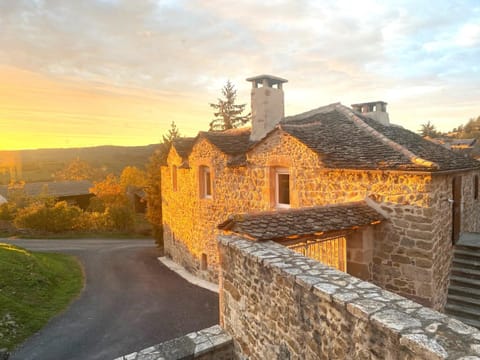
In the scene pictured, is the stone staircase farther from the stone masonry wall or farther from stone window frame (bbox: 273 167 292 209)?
stone window frame (bbox: 273 167 292 209)

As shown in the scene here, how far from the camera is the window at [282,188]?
11059mm

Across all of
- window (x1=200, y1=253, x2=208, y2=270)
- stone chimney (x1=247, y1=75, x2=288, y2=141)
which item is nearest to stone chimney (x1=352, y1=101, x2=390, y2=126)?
A: stone chimney (x1=247, y1=75, x2=288, y2=141)

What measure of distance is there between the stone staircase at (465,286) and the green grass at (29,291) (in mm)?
12292

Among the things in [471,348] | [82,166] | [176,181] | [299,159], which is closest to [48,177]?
[82,166]

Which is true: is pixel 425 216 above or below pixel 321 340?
above

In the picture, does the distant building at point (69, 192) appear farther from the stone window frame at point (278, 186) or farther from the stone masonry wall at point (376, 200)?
the stone window frame at point (278, 186)

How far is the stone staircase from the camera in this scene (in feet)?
24.5

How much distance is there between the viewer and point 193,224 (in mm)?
16141

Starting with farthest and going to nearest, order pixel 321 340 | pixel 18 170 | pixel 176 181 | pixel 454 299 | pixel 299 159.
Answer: pixel 18 170
pixel 176 181
pixel 299 159
pixel 454 299
pixel 321 340

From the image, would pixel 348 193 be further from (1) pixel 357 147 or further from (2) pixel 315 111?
(2) pixel 315 111

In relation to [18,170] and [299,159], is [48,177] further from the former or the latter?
Answer: [299,159]

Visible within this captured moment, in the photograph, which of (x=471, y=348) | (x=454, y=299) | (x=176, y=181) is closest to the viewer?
(x=471, y=348)

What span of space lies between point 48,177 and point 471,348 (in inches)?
3656

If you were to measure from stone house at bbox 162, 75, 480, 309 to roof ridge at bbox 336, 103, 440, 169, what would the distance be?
4 cm
